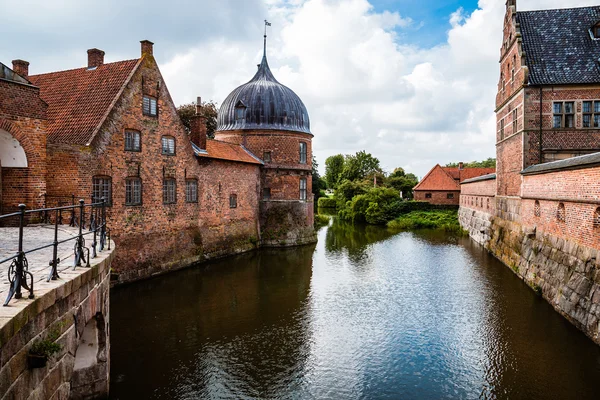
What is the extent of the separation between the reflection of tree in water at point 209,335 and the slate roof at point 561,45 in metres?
14.3

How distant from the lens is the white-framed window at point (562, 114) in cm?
1891

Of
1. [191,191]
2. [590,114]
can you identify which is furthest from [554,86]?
[191,191]

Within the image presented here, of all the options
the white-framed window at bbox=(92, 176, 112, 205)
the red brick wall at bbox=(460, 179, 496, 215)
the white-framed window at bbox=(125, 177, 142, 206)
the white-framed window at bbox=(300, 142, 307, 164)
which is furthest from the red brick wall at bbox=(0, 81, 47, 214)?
the red brick wall at bbox=(460, 179, 496, 215)

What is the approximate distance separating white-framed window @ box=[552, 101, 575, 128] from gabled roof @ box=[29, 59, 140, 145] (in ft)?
59.5

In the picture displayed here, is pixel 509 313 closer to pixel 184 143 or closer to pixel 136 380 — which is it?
pixel 136 380

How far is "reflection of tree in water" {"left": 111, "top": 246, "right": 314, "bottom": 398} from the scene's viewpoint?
846 centimetres

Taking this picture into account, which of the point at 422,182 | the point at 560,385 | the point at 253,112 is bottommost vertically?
the point at 560,385

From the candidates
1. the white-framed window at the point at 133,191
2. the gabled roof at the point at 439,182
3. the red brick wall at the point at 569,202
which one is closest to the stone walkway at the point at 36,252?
the white-framed window at the point at 133,191

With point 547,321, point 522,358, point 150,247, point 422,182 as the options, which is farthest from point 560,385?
point 422,182

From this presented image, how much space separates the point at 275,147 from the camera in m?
26.5

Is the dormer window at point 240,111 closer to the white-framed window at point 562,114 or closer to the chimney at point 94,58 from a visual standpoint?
the chimney at point 94,58

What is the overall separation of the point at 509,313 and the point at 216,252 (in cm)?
1355

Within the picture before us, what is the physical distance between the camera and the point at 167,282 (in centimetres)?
1619

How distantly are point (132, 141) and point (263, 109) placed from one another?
453 inches
